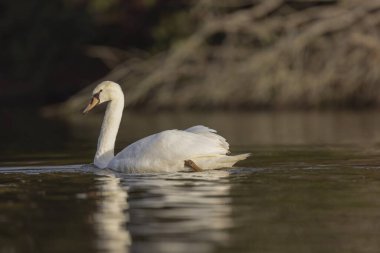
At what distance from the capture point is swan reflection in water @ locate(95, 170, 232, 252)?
23.9 feet

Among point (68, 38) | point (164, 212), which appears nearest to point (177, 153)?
point (164, 212)

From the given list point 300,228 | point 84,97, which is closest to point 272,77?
point 84,97

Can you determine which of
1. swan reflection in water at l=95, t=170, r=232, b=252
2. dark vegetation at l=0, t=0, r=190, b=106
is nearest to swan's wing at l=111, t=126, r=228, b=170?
swan reflection in water at l=95, t=170, r=232, b=252

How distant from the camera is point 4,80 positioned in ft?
122

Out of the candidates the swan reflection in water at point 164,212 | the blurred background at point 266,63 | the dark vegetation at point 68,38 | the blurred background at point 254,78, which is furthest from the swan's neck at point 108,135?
the dark vegetation at point 68,38

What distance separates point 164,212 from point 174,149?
2749 mm

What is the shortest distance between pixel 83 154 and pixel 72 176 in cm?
374

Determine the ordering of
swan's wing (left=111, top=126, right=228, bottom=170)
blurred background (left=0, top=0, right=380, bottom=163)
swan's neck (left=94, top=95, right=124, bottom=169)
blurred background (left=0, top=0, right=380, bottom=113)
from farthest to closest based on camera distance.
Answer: blurred background (left=0, top=0, right=380, bottom=113) < blurred background (left=0, top=0, right=380, bottom=163) < swan's neck (left=94, top=95, right=124, bottom=169) < swan's wing (left=111, top=126, right=228, bottom=170)

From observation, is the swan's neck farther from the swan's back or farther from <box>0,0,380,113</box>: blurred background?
<box>0,0,380,113</box>: blurred background

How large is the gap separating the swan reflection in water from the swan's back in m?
0.11

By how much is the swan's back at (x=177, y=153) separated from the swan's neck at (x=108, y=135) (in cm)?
81

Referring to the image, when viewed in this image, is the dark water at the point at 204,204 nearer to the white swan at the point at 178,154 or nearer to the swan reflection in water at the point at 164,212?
the swan reflection in water at the point at 164,212

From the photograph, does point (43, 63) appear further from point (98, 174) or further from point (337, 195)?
point (337, 195)

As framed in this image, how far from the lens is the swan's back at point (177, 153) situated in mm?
11250
